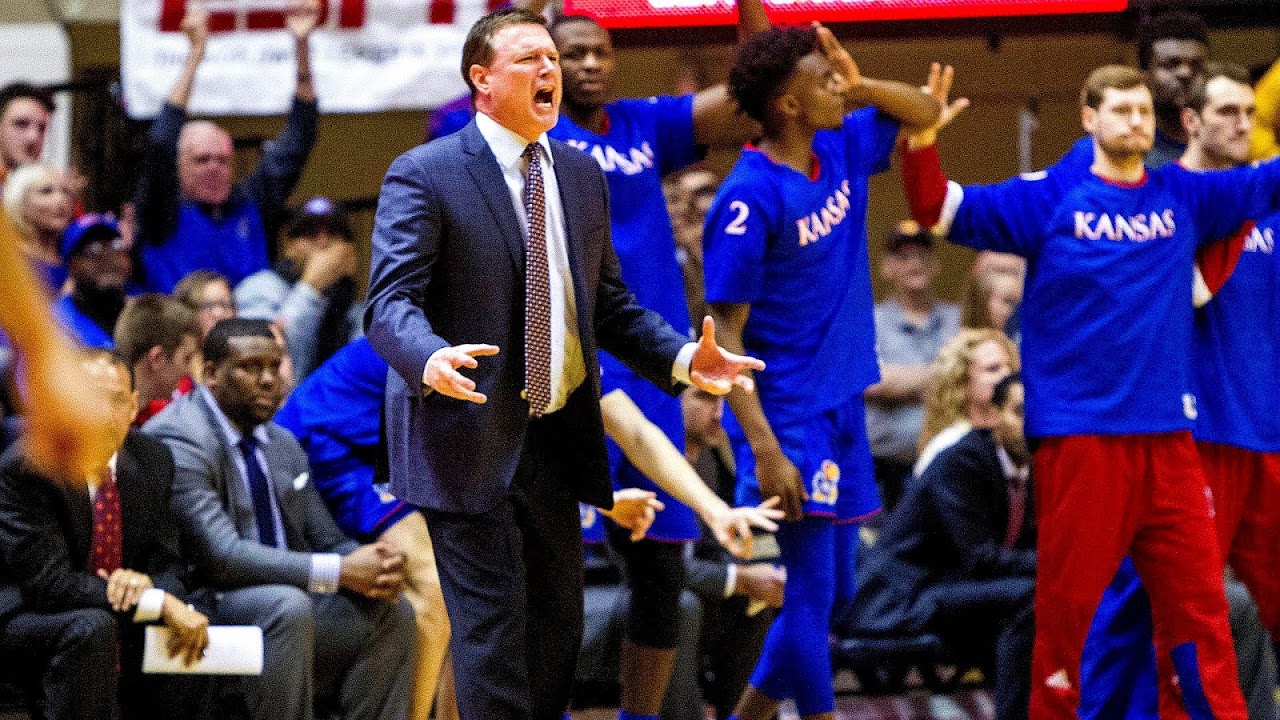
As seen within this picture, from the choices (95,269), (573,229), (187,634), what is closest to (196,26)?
(95,269)

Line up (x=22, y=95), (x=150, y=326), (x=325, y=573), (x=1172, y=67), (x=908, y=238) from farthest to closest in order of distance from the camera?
(x=908, y=238) < (x=22, y=95) < (x=150, y=326) < (x=1172, y=67) < (x=325, y=573)

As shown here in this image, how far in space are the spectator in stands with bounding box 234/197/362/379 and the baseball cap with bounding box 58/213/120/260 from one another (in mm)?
533

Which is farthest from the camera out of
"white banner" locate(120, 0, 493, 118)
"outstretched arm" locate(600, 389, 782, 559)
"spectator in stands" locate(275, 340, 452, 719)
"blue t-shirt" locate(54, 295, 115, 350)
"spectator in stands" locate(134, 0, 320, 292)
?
"white banner" locate(120, 0, 493, 118)

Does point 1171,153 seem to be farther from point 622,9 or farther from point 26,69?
point 26,69

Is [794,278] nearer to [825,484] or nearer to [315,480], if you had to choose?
[825,484]

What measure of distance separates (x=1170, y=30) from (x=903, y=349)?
223cm

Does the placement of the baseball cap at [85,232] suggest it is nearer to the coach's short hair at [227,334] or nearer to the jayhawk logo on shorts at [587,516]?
the coach's short hair at [227,334]

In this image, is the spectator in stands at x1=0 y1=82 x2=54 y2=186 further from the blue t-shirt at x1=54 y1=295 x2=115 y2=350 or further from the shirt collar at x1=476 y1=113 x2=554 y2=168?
the shirt collar at x1=476 y1=113 x2=554 y2=168

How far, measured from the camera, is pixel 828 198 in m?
4.89

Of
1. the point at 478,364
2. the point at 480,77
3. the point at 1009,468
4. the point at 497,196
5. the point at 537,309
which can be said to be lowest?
the point at 1009,468

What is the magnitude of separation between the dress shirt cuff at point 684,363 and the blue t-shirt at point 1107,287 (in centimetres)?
158

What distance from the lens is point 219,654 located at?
4.94 meters

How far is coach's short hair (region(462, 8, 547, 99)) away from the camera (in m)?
3.88

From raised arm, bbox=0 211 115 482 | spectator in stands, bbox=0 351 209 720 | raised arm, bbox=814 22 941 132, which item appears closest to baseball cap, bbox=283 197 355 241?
spectator in stands, bbox=0 351 209 720
